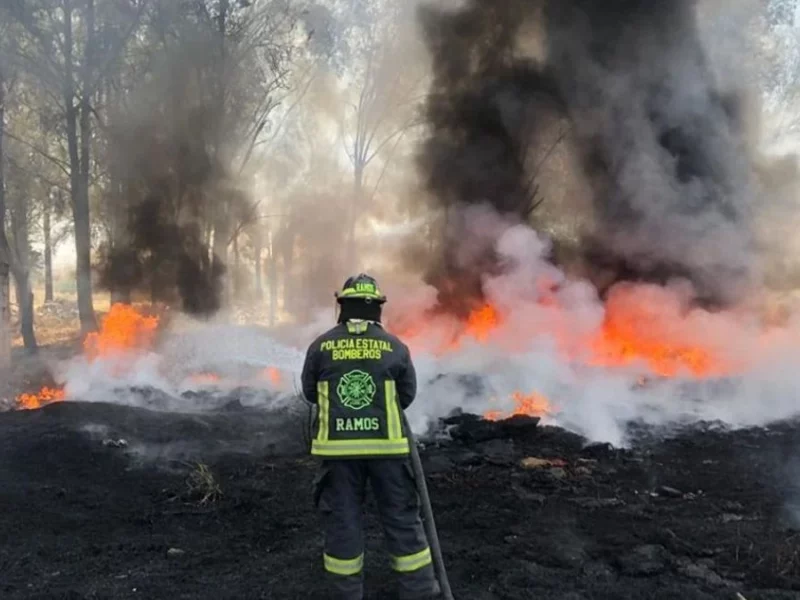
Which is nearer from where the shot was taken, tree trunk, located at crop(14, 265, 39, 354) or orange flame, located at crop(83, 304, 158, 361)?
orange flame, located at crop(83, 304, 158, 361)

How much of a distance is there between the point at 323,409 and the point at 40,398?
10602 mm

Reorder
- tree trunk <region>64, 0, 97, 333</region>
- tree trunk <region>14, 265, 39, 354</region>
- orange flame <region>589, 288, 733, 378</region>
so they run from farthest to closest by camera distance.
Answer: tree trunk <region>14, 265, 39, 354</region> → tree trunk <region>64, 0, 97, 333</region> → orange flame <region>589, 288, 733, 378</region>

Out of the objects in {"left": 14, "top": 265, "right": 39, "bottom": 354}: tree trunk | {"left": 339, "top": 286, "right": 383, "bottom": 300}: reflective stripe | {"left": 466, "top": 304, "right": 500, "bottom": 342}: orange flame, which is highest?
{"left": 14, "top": 265, "right": 39, "bottom": 354}: tree trunk

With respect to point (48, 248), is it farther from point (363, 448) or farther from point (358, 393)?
point (363, 448)

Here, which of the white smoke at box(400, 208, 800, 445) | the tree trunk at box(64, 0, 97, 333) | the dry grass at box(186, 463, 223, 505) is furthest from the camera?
the tree trunk at box(64, 0, 97, 333)

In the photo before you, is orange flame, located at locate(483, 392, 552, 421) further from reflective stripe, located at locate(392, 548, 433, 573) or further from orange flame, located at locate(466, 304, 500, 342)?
reflective stripe, located at locate(392, 548, 433, 573)

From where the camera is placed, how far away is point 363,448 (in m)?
4.56

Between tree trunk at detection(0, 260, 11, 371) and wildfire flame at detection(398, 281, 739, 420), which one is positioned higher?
tree trunk at detection(0, 260, 11, 371)

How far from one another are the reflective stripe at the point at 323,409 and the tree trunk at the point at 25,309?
1586 cm

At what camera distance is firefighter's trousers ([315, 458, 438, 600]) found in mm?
4508

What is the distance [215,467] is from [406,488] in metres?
4.23

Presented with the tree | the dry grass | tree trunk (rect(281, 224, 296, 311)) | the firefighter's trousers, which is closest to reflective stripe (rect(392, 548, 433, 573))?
the firefighter's trousers

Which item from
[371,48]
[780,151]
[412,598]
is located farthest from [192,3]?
[412,598]

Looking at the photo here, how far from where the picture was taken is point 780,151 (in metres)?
18.2
